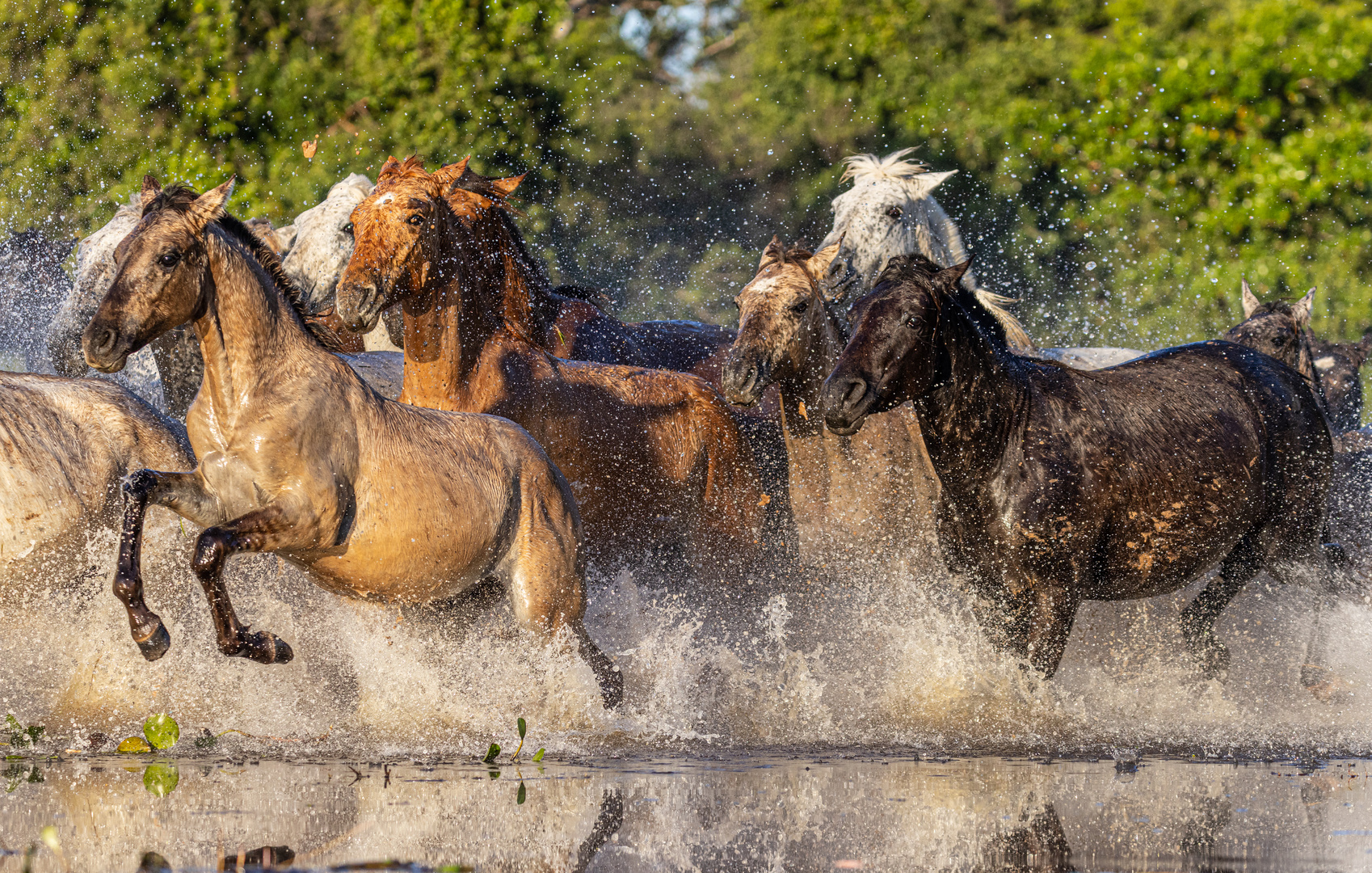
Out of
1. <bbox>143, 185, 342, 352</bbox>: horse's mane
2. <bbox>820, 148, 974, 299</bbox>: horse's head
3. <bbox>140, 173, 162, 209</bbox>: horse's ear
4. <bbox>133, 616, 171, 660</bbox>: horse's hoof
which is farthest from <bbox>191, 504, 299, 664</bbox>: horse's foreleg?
<bbox>820, 148, 974, 299</bbox>: horse's head

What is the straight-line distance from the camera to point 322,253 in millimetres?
8133

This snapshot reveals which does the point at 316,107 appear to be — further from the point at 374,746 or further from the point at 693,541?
the point at 374,746

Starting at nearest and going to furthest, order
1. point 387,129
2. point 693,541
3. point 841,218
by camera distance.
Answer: point 693,541 → point 841,218 → point 387,129

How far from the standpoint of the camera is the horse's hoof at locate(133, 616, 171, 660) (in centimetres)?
459

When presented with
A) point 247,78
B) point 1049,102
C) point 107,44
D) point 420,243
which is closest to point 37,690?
point 420,243

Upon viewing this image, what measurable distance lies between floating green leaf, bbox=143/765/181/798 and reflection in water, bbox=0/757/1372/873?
1.3 inches

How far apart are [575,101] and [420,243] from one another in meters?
9.83

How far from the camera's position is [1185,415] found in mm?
5949

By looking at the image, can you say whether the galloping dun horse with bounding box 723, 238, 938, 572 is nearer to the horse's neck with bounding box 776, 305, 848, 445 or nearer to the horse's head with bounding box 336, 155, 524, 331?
the horse's neck with bounding box 776, 305, 848, 445

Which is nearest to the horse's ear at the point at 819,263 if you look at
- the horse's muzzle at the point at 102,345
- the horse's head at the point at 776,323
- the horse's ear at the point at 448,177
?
the horse's head at the point at 776,323

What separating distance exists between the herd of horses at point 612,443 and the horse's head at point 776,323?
1 centimetres

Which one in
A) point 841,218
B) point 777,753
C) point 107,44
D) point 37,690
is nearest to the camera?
point 777,753

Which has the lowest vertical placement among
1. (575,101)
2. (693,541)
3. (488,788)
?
(575,101)

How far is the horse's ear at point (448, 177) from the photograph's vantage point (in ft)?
20.3
